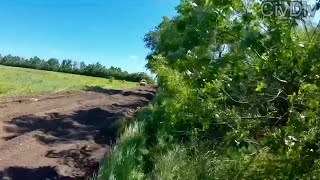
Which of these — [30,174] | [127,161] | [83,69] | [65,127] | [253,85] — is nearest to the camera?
[253,85]

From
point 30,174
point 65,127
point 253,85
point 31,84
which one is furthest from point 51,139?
point 31,84

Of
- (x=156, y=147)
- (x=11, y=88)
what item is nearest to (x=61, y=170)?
(x=156, y=147)

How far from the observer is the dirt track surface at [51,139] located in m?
7.67

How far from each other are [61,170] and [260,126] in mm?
4546

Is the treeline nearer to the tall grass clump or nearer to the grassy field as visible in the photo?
the grassy field

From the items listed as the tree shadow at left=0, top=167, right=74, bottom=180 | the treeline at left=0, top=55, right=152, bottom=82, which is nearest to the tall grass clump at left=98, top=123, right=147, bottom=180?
the tree shadow at left=0, top=167, right=74, bottom=180

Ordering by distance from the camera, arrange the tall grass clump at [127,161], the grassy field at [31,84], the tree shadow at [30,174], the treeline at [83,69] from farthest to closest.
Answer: the treeline at [83,69]
the grassy field at [31,84]
the tree shadow at [30,174]
the tall grass clump at [127,161]

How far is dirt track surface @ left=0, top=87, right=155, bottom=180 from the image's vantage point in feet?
25.2

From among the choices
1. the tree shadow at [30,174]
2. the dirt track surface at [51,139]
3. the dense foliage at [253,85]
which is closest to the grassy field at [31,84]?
the dirt track surface at [51,139]

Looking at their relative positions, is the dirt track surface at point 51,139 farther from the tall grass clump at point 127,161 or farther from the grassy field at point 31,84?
the grassy field at point 31,84

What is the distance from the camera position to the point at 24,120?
12.1 m

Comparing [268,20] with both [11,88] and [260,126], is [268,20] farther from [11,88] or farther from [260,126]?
[11,88]

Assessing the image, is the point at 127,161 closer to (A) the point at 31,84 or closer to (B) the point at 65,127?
(B) the point at 65,127

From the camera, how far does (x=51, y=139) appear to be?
33.1 ft
